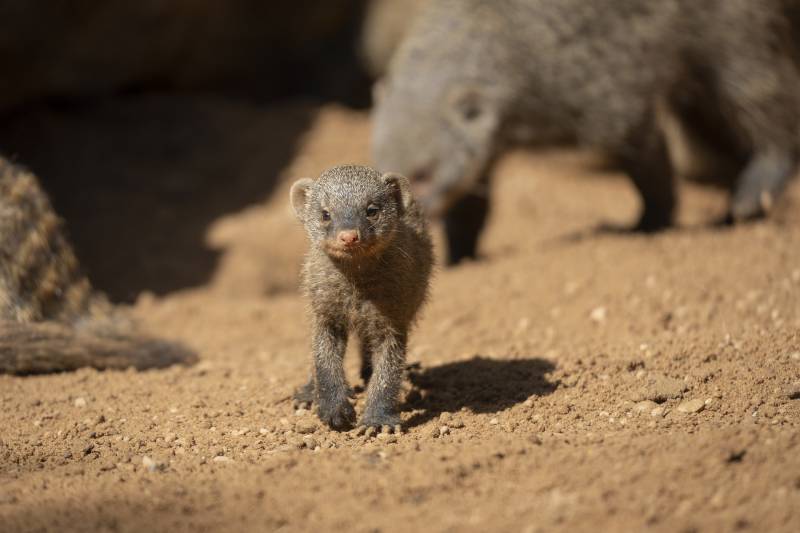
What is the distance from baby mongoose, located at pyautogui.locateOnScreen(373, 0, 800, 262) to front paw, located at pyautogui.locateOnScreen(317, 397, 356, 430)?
8.01 ft

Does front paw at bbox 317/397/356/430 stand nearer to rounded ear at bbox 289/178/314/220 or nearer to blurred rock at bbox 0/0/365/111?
rounded ear at bbox 289/178/314/220

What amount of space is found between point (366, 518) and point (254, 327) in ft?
9.11

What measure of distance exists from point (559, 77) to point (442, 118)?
0.75 metres

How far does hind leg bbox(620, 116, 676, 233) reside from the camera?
5477mm

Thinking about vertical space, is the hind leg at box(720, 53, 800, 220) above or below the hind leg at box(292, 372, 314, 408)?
above

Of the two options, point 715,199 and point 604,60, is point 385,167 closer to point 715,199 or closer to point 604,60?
point 604,60

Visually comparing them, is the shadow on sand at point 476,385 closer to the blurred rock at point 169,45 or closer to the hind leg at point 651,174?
the hind leg at point 651,174

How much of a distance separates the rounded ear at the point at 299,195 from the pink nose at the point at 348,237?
0.45 metres

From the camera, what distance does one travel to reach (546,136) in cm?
557

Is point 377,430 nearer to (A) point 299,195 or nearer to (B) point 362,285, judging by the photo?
(B) point 362,285

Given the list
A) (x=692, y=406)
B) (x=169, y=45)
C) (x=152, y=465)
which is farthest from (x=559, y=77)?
(x=152, y=465)

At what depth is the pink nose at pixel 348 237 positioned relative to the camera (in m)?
2.74

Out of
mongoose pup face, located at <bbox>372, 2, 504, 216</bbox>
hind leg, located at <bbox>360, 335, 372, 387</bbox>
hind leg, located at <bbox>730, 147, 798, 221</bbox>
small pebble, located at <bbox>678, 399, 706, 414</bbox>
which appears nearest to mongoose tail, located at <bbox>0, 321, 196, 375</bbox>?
hind leg, located at <bbox>360, 335, 372, 387</bbox>

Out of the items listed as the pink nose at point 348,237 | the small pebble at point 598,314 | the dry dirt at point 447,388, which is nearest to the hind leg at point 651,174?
the dry dirt at point 447,388
